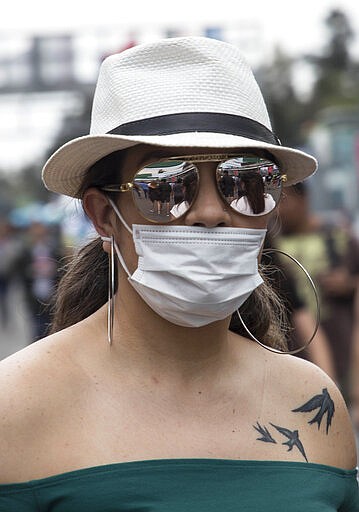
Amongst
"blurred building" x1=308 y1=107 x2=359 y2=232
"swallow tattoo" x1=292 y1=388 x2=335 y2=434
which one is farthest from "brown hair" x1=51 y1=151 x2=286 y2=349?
"blurred building" x1=308 y1=107 x2=359 y2=232

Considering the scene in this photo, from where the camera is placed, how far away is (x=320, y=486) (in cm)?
232

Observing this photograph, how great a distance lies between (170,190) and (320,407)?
0.65 m

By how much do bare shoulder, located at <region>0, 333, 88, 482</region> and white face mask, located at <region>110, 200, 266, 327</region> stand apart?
0.77 feet

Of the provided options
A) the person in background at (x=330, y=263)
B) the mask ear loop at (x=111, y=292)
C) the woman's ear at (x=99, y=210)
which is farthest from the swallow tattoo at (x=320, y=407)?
the person in background at (x=330, y=263)

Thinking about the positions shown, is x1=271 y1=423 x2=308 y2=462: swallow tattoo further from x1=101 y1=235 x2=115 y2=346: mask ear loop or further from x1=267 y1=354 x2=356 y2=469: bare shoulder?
x1=101 y1=235 x2=115 y2=346: mask ear loop

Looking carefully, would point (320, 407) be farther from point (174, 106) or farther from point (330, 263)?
point (330, 263)

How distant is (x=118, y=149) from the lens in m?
2.34

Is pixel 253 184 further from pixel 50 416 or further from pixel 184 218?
pixel 50 416

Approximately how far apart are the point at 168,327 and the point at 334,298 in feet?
15.2

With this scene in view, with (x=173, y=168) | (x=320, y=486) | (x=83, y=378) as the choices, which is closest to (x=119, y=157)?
(x=173, y=168)

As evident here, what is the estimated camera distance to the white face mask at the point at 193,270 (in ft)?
7.35

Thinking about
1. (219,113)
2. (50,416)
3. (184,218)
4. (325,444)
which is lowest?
(325,444)

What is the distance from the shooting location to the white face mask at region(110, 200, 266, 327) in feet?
7.35

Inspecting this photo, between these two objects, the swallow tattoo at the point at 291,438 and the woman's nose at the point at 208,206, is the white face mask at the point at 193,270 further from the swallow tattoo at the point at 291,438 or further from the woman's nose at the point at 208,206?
the swallow tattoo at the point at 291,438
